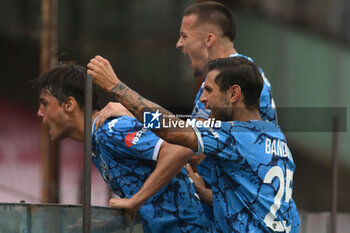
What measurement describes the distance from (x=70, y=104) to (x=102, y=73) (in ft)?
3.34

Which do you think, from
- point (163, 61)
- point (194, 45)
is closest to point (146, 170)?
point (194, 45)

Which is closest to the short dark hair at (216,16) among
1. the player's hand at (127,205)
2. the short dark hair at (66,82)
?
the short dark hair at (66,82)

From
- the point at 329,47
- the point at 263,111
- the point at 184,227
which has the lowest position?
the point at 184,227

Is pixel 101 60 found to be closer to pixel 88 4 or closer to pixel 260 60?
pixel 260 60

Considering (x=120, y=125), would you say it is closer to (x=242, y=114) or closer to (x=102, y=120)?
(x=102, y=120)

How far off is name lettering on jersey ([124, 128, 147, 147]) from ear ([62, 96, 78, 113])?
504 millimetres

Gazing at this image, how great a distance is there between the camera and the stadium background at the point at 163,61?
31.3ft

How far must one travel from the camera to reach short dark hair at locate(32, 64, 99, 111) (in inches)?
143

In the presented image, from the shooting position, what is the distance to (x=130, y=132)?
10.7 feet

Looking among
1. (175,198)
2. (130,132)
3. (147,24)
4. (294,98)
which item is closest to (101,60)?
(130,132)

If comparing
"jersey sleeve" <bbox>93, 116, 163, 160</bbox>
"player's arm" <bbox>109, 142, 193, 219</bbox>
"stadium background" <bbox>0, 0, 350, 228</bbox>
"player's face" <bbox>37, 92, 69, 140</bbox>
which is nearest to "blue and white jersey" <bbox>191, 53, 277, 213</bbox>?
"player's arm" <bbox>109, 142, 193, 219</bbox>

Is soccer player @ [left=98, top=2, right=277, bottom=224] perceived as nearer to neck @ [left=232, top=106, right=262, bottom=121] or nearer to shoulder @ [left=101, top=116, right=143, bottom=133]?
shoulder @ [left=101, top=116, right=143, bottom=133]

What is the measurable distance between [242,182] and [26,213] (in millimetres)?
877

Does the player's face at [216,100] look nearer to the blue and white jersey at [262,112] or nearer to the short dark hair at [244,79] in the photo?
the short dark hair at [244,79]
